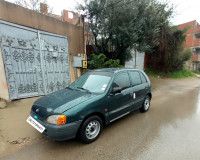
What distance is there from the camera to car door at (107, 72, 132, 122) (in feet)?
9.22

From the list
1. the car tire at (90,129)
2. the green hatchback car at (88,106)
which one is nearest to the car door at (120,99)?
the green hatchback car at (88,106)

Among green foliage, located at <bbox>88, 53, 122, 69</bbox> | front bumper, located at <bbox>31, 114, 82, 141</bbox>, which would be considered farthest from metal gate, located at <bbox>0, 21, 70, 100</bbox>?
front bumper, located at <bbox>31, 114, 82, 141</bbox>

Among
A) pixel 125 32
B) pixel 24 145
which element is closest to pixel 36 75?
pixel 24 145

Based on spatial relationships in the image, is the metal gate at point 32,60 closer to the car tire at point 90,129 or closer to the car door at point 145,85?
the car tire at point 90,129

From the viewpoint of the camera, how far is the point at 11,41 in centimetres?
428

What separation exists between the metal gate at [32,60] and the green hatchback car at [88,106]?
103 inches

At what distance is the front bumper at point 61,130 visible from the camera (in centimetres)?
206

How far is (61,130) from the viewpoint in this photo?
205 centimetres

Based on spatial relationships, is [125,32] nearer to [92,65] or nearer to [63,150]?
[92,65]

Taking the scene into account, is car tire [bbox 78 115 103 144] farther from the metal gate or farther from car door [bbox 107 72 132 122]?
the metal gate

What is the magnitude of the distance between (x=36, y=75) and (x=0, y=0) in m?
2.90

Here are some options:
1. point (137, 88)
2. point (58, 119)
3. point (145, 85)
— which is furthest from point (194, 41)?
point (58, 119)

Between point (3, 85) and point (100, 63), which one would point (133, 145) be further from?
point (100, 63)

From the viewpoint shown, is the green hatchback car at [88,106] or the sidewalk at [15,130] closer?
the green hatchback car at [88,106]
